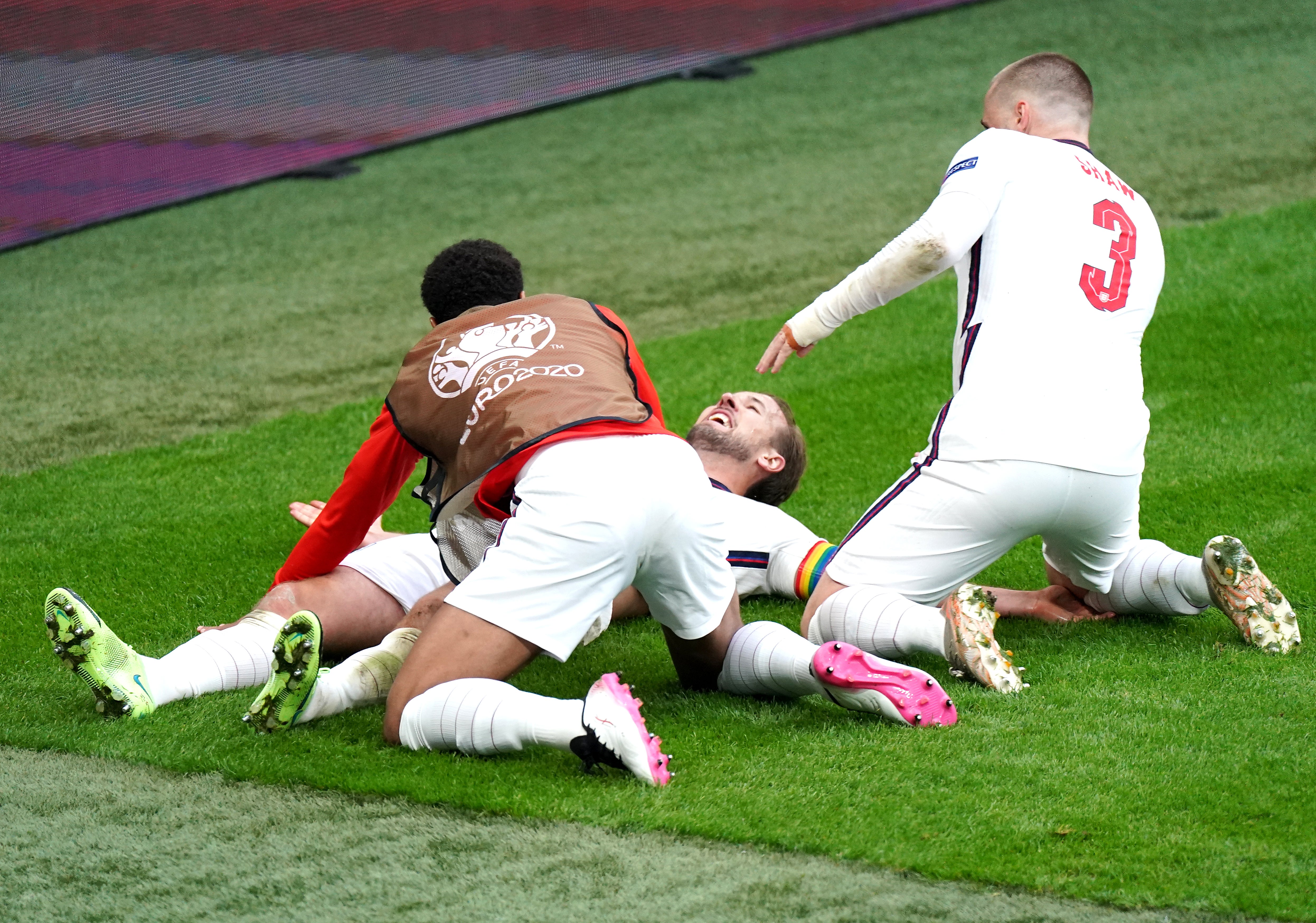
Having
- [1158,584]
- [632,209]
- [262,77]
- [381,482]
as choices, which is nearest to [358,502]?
[381,482]

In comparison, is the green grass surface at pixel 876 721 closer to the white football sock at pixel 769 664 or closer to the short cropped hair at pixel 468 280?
the white football sock at pixel 769 664

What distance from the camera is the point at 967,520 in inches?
122

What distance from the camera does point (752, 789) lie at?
8.23ft

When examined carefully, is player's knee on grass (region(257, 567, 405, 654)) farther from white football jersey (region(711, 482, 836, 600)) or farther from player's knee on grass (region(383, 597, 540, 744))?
white football jersey (region(711, 482, 836, 600))

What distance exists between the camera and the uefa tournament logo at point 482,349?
2.83 metres

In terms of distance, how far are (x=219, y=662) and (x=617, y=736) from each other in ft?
3.55

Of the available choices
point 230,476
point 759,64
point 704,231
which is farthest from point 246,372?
point 759,64

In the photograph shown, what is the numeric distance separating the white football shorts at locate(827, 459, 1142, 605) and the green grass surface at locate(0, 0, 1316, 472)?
3.11 meters

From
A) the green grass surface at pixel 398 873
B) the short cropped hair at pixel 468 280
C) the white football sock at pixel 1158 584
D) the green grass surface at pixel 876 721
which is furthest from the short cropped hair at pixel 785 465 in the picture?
the green grass surface at pixel 398 873

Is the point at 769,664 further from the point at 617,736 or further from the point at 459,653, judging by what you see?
the point at 459,653

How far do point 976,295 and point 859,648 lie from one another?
88 centimetres

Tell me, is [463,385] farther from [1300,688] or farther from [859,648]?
[1300,688]

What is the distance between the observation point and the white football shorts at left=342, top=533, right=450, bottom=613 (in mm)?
3389

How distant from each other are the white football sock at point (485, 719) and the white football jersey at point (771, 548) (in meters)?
1.20
